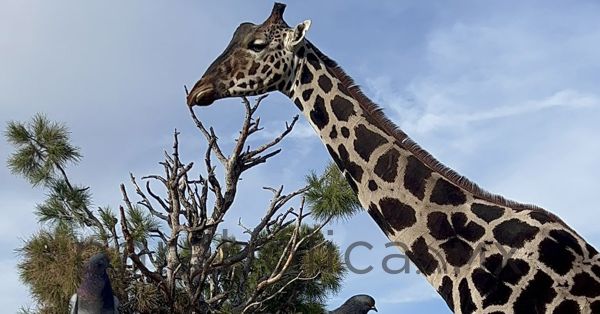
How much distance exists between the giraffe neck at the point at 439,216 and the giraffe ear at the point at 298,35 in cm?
9

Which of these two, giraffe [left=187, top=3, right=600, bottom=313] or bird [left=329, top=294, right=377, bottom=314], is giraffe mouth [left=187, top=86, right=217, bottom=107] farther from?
bird [left=329, top=294, right=377, bottom=314]

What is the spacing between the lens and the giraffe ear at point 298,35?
14.6 feet

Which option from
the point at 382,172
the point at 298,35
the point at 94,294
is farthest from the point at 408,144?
the point at 94,294

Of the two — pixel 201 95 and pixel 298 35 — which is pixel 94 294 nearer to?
pixel 201 95

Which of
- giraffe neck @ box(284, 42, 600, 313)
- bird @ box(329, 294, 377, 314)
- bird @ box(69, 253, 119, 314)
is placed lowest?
giraffe neck @ box(284, 42, 600, 313)

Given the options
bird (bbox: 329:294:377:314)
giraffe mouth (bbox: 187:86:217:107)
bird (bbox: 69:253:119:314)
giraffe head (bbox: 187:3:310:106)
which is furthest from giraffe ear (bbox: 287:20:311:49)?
bird (bbox: 329:294:377:314)

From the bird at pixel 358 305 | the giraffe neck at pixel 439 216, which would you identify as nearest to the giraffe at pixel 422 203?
the giraffe neck at pixel 439 216

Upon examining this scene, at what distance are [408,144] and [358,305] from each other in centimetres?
580

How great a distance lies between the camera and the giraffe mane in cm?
402

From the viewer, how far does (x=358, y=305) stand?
31.8 ft

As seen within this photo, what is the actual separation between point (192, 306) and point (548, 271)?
16.5 ft

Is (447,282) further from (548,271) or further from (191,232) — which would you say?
(191,232)

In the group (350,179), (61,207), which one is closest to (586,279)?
(350,179)

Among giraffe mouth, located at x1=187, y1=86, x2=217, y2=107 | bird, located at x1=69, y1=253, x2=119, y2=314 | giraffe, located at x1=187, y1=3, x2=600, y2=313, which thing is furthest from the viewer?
bird, located at x1=69, y1=253, x2=119, y2=314
